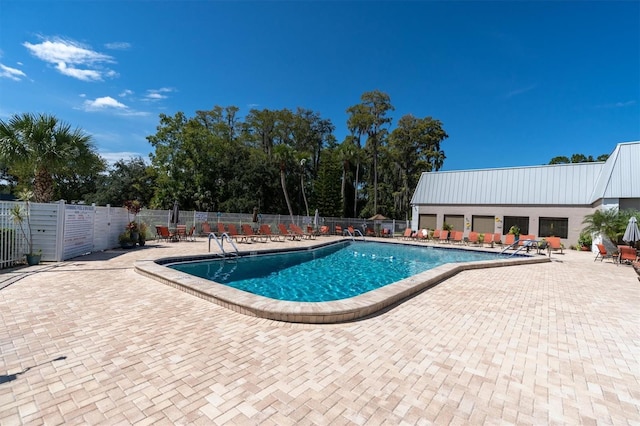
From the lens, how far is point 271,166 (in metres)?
31.0

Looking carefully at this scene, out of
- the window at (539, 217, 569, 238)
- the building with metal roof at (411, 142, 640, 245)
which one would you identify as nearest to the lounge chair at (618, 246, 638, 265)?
the building with metal roof at (411, 142, 640, 245)

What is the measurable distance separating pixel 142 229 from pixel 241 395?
12798 mm

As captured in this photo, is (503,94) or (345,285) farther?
(503,94)

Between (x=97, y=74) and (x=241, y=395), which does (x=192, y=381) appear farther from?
(x=97, y=74)

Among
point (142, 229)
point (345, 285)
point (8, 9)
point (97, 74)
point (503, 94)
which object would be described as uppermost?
point (503, 94)

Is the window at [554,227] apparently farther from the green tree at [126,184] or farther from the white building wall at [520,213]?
the green tree at [126,184]

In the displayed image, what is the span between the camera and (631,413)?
94.5 inches

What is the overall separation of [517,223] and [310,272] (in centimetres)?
1830

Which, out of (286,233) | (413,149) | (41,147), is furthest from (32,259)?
Answer: (413,149)

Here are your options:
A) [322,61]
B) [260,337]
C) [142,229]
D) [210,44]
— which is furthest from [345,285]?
[322,61]

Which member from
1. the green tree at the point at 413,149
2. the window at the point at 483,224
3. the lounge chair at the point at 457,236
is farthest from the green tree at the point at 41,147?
the green tree at the point at 413,149

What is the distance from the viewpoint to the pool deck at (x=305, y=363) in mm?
2238

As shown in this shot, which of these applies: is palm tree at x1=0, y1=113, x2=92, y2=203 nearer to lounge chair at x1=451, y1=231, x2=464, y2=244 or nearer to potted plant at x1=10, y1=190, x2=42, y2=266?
potted plant at x1=10, y1=190, x2=42, y2=266

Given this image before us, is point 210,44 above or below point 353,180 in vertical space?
above
